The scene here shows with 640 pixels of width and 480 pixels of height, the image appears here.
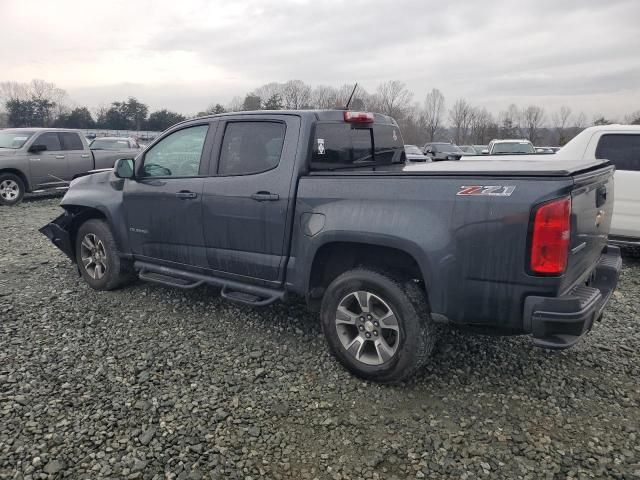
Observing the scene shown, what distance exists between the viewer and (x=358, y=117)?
13.7ft

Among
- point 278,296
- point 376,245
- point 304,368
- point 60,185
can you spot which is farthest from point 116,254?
point 60,185

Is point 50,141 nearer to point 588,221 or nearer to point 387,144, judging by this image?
point 387,144

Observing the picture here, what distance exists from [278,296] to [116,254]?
7.29 feet

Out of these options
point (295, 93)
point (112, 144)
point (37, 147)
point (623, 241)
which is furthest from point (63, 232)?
point (295, 93)

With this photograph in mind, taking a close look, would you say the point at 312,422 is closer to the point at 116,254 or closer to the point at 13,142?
the point at 116,254

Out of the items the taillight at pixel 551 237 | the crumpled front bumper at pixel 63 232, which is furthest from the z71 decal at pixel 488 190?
the crumpled front bumper at pixel 63 232

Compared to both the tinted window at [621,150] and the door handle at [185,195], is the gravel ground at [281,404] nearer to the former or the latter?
the door handle at [185,195]

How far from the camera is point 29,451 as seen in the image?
272cm

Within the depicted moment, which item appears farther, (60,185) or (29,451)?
(60,185)

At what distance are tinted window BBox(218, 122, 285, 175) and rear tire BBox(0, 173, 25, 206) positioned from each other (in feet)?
32.5

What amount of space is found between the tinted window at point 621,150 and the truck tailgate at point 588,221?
138 inches

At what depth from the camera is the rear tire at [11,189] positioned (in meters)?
11.6

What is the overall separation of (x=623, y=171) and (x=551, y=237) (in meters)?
4.80

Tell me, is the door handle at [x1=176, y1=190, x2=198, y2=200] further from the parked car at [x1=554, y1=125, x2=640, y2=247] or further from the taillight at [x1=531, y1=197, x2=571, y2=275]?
the parked car at [x1=554, y1=125, x2=640, y2=247]
